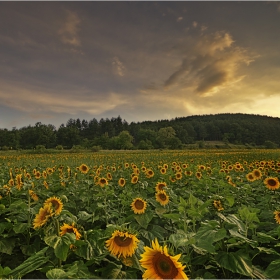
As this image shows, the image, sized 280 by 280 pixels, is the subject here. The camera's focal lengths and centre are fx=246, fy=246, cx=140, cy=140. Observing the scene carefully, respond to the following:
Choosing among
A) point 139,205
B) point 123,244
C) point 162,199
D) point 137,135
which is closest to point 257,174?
point 162,199

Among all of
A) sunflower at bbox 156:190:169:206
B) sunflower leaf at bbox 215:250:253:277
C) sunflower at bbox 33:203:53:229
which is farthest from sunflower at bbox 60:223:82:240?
sunflower at bbox 156:190:169:206

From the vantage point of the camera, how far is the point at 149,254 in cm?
161

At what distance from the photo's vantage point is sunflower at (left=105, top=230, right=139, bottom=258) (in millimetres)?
1895

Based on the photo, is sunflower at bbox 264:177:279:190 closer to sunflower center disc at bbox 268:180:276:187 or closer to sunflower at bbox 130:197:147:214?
sunflower center disc at bbox 268:180:276:187

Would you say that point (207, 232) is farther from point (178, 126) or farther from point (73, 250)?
point (178, 126)

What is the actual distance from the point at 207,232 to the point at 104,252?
2.91 feet

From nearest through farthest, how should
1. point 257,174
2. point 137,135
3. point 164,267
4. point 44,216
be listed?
point 164,267, point 44,216, point 257,174, point 137,135

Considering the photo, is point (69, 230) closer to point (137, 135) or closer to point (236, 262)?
point (236, 262)

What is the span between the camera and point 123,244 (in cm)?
191

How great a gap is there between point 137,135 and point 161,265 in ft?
346

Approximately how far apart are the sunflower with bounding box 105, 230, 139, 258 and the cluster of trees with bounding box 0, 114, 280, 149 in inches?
2357

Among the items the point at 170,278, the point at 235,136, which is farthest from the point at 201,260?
the point at 235,136

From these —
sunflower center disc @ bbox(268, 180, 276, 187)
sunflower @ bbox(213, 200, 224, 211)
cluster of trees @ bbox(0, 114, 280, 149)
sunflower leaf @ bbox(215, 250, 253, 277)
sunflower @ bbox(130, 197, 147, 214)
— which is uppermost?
cluster of trees @ bbox(0, 114, 280, 149)

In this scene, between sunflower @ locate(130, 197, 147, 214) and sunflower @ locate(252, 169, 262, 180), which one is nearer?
sunflower @ locate(130, 197, 147, 214)
